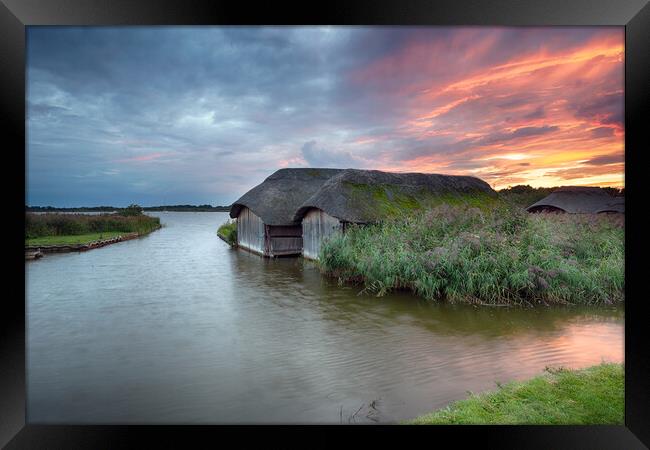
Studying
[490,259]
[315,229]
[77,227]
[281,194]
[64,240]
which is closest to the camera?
[490,259]

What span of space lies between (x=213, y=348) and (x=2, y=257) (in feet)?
8.26

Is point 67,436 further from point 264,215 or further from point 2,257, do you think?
point 264,215

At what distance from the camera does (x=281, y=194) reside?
1416 cm

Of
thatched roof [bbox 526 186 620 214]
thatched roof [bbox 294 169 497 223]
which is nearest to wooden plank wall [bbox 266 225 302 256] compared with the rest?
thatched roof [bbox 294 169 497 223]

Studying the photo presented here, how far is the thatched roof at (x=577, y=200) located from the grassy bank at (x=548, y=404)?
40.1 feet

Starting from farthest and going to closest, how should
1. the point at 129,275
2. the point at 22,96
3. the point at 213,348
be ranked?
the point at 129,275 < the point at 213,348 < the point at 22,96

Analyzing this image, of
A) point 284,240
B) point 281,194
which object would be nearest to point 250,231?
point 281,194

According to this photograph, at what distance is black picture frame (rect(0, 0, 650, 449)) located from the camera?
2.48 m

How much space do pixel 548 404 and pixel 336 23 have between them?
321 centimetres

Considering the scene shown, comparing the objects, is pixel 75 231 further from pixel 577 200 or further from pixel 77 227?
pixel 577 200

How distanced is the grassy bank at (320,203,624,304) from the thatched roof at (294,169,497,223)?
5.47ft

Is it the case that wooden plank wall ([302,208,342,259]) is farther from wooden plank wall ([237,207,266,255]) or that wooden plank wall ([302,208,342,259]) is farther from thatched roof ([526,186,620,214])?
thatched roof ([526,186,620,214])

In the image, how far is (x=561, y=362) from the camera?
4000mm

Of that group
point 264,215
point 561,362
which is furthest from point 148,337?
point 264,215
